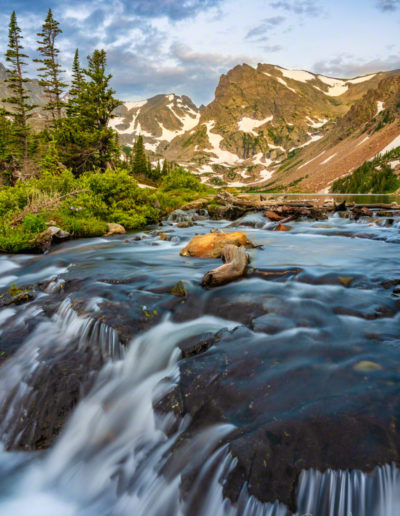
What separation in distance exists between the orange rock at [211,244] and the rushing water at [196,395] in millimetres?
2931

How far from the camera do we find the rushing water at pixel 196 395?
8.43ft

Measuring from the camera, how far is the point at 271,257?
9.87 metres

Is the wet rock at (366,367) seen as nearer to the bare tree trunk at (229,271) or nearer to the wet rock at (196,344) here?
the wet rock at (196,344)

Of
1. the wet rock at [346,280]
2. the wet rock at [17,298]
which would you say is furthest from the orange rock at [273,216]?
the wet rock at [17,298]

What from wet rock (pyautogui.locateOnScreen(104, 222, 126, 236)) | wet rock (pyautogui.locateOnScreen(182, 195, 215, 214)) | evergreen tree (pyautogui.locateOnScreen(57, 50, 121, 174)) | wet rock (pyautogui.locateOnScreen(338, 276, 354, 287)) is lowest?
wet rock (pyautogui.locateOnScreen(338, 276, 354, 287))

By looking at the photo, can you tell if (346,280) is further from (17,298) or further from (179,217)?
(179,217)

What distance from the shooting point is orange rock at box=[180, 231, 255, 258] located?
982 centimetres

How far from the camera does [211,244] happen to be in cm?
1002

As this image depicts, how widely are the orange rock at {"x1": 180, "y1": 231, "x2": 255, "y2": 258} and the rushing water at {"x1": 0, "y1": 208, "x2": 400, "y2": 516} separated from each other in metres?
2.93

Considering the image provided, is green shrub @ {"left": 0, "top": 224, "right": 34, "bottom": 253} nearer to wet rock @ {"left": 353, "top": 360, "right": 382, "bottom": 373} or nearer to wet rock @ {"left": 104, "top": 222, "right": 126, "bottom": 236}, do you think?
wet rock @ {"left": 104, "top": 222, "right": 126, "bottom": 236}

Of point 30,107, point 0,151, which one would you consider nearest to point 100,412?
point 30,107

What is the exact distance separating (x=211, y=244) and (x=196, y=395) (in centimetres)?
685

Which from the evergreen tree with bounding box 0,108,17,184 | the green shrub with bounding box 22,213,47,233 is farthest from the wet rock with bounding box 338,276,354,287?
the evergreen tree with bounding box 0,108,17,184

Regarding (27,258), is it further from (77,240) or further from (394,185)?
(394,185)
